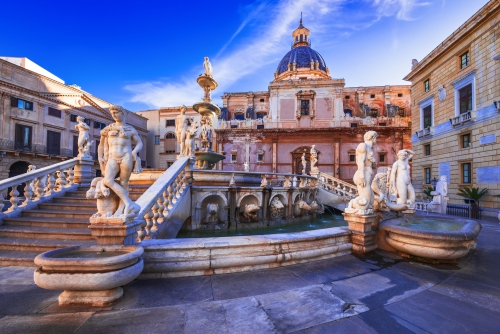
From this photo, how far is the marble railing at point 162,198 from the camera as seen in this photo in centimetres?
461

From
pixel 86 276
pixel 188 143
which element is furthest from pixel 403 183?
pixel 86 276

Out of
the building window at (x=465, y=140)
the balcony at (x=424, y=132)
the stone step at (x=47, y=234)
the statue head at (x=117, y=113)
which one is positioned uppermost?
the balcony at (x=424, y=132)

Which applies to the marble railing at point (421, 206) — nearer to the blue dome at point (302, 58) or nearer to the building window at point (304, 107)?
the building window at point (304, 107)

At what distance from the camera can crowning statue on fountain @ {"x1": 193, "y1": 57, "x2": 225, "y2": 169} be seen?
10969 mm

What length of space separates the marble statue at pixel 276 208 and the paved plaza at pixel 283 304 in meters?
6.03

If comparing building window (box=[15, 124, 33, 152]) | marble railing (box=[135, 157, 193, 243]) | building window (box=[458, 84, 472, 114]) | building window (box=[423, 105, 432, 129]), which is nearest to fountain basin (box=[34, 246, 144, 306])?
marble railing (box=[135, 157, 193, 243])

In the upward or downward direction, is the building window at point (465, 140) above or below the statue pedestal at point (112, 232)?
above

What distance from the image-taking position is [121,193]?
12.1 ft

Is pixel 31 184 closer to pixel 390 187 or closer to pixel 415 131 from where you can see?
pixel 390 187

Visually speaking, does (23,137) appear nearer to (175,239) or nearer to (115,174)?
(115,174)

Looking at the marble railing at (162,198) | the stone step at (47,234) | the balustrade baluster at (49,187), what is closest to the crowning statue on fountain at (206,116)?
the marble railing at (162,198)

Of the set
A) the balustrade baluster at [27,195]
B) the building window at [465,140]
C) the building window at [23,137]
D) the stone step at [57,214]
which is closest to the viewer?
the stone step at [57,214]

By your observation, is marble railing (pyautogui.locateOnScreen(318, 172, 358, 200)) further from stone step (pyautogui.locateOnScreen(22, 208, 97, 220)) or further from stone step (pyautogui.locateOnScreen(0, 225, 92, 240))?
stone step (pyautogui.locateOnScreen(0, 225, 92, 240))

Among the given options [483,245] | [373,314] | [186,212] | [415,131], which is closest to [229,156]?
[415,131]
